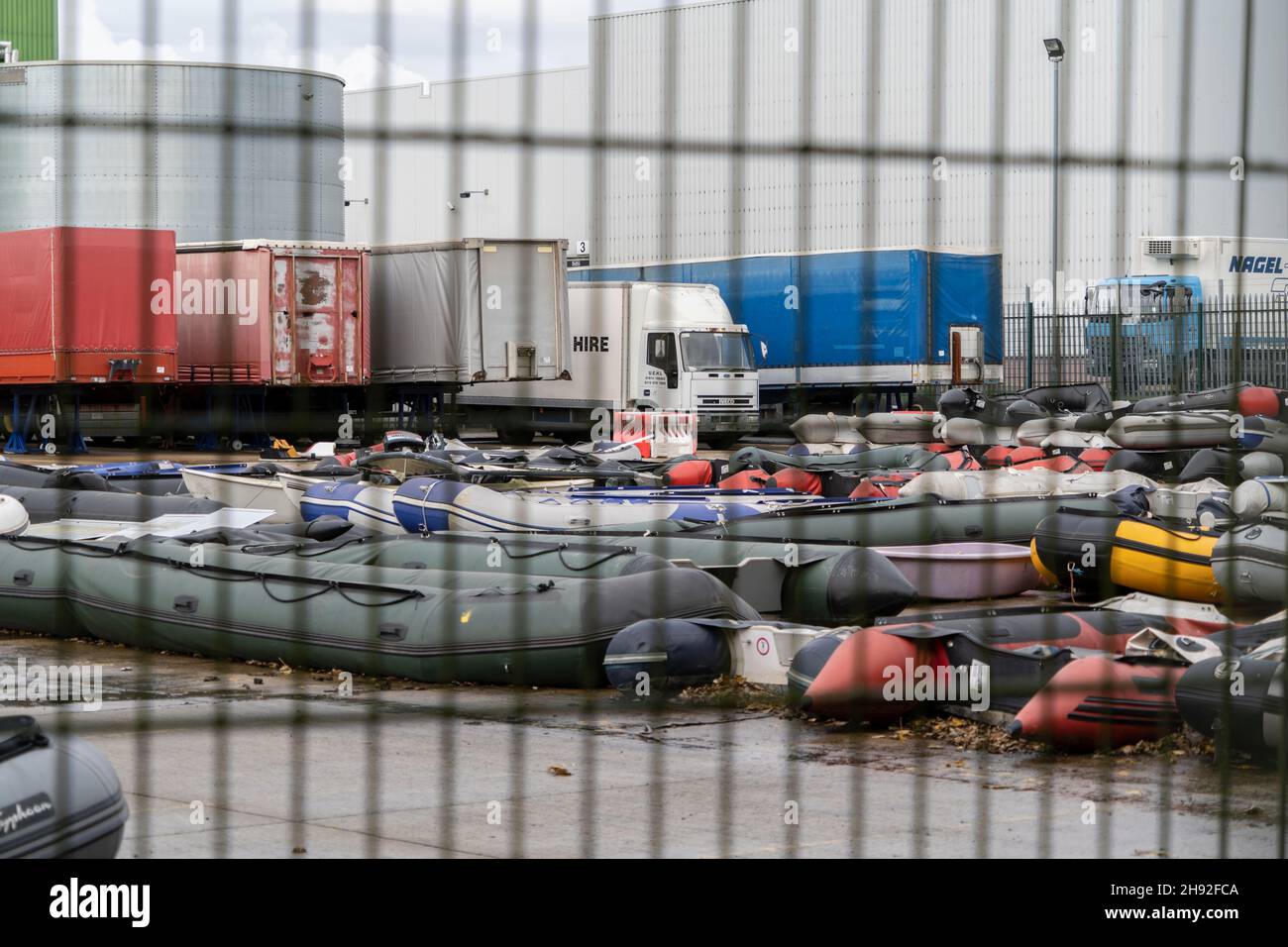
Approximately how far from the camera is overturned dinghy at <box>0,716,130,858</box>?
475cm

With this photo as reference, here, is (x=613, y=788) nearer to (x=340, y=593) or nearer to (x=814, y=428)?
(x=814, y=428)

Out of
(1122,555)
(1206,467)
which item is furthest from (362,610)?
(1206,467)

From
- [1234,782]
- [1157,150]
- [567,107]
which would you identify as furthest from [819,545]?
[567,107]

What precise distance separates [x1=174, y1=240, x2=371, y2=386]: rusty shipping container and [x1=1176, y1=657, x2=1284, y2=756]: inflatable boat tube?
14.3 ft

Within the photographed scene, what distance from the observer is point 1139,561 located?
1327cm

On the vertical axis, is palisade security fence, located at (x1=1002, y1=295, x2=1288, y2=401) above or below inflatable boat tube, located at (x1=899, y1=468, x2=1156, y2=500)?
above

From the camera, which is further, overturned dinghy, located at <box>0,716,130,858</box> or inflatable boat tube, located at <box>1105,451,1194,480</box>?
inflatable boat tube, located at <box>1105,451,1194,480</box>

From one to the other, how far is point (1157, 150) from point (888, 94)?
5.00 ft

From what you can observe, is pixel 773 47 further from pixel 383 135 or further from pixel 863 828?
pixel 863 828

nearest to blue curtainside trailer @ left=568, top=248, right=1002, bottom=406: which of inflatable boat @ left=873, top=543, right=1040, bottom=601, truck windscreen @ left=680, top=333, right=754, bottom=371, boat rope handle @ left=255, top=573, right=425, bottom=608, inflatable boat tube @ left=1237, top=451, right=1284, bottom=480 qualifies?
truck windscreen @ left=680, top=333, right=754, bottom=371

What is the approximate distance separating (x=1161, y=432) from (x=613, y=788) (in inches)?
551

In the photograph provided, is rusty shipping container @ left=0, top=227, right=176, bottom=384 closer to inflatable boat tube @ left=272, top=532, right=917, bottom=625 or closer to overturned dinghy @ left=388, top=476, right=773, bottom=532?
inflatable boat tube @ left=272, top=532, right=917, bottom=625

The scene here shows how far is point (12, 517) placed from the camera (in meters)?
14.6

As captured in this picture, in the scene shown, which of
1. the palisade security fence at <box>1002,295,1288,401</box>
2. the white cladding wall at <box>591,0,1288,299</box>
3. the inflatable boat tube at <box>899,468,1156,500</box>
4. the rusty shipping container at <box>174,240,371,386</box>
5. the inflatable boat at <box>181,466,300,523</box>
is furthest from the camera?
the palisade security fence at <box>1002,295,1288,401</box>
